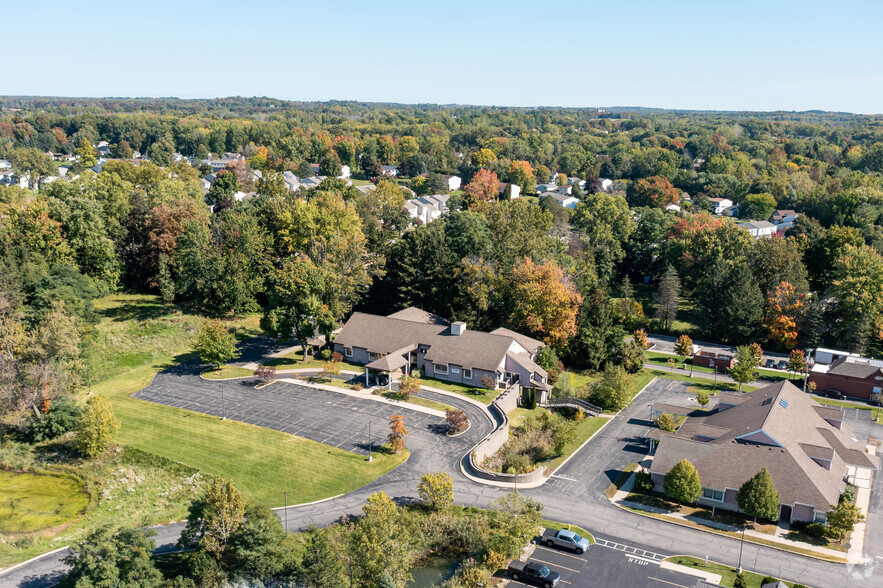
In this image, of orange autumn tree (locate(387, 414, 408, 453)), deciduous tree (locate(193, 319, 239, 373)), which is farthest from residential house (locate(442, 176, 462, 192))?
orange autumn tree (locate(387, 414, 408, 453))

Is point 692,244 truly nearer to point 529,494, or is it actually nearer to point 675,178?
point 529,494

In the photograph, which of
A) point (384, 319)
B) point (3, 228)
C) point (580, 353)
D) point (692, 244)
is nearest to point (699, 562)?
point (580, 353)

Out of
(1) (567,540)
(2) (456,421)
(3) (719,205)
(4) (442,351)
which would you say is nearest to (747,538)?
(1) (567,540)

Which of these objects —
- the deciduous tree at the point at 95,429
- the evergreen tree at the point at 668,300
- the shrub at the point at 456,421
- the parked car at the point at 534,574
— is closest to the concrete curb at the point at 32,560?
the deciduous tree at the point at 95,429

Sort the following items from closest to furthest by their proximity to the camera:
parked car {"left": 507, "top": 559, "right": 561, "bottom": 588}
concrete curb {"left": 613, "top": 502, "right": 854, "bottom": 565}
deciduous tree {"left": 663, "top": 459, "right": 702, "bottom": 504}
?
1. parked car {"left": 507, "top": 559, "right": 561, "bottom": 588}
2. concrete curb {"left": 613, "top": 502, "right": 854, "bottom": 565}
3. deciduous tree {"left": 663, "top": 459, "right": 702, "bottom": 504}

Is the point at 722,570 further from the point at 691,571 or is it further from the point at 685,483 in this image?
the point at 685,483

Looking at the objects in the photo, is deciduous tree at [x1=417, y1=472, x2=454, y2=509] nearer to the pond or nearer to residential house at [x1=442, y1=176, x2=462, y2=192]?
the pond
